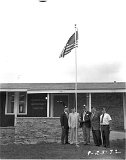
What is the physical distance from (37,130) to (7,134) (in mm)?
1886

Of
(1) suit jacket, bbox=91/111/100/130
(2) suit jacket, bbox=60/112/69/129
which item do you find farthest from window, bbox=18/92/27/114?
(1) suit jacket, bbox=91/111/100/130

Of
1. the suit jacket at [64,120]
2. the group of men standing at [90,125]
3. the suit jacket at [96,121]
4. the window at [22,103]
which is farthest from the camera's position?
the window at [22,103]

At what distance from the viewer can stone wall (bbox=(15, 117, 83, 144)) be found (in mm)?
15461

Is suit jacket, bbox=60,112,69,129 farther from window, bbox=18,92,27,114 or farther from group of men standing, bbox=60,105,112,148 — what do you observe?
A: window, bbox=18,92,27,114

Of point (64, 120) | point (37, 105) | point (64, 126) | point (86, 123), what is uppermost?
point (37, 105)

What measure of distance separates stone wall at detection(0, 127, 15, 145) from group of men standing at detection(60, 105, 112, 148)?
3.42m

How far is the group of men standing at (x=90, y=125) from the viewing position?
40.7ft

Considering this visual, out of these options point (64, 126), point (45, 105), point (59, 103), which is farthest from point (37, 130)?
point (59, 103)

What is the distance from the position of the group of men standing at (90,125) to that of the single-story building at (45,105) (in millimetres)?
1773

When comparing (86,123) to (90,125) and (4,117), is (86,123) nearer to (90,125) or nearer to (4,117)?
(90,125)

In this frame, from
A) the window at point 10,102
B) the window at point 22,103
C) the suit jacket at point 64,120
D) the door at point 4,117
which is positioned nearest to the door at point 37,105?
the window at point 22,103

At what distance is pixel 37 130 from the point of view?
51.1ft

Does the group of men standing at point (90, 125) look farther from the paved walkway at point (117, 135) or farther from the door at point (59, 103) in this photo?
the door at point (59, 103)

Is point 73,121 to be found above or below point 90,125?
above
